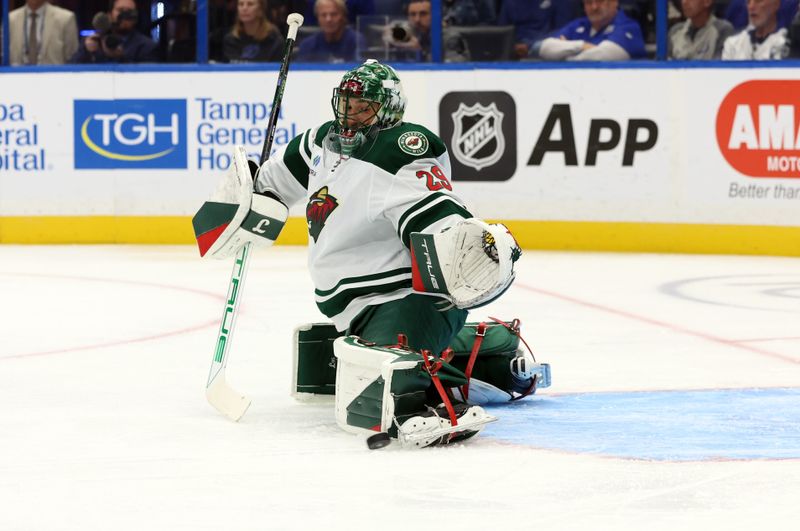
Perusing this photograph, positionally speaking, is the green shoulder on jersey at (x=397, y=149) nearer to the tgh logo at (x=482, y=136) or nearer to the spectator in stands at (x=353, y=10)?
the tgh logo at (x=482, y=136)

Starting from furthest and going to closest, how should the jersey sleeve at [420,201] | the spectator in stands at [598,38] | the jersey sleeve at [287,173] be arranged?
the spectator in stands at [598,38] < the jersey sleeve at [287,173] < the jersey sleeve at [420,201]

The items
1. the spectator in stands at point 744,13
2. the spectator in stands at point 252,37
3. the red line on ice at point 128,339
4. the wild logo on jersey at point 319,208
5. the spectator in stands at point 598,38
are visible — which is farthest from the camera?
the spectator in stands at point 252,37

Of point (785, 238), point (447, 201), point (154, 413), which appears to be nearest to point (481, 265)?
point (447, 201)

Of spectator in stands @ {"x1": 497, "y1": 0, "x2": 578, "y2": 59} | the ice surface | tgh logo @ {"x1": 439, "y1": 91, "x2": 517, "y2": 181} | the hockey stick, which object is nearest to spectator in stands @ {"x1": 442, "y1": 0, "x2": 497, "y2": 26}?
spectator in stands @ {"x1": 497, "y1": 0, "x2": 578, "y2": 59}

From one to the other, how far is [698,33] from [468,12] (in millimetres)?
1273

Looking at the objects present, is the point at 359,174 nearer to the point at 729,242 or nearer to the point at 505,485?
the point at 505,485

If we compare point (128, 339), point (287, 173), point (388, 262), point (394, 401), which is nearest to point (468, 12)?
point (128, 339)

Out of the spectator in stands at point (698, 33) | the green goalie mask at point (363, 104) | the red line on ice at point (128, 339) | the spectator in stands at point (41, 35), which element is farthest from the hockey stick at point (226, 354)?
the spectator in stands at point (41, 35)

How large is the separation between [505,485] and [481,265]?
1.77ft

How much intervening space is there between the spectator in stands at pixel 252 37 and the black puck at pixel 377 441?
17.9 feet

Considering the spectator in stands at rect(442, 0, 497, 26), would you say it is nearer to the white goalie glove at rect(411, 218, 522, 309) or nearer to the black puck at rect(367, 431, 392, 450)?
the white goalie glove at rect(411, 218, 522, 309)

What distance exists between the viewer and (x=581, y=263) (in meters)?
7.15

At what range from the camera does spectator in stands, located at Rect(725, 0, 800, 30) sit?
7.45 metres

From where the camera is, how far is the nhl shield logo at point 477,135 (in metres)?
7.85
